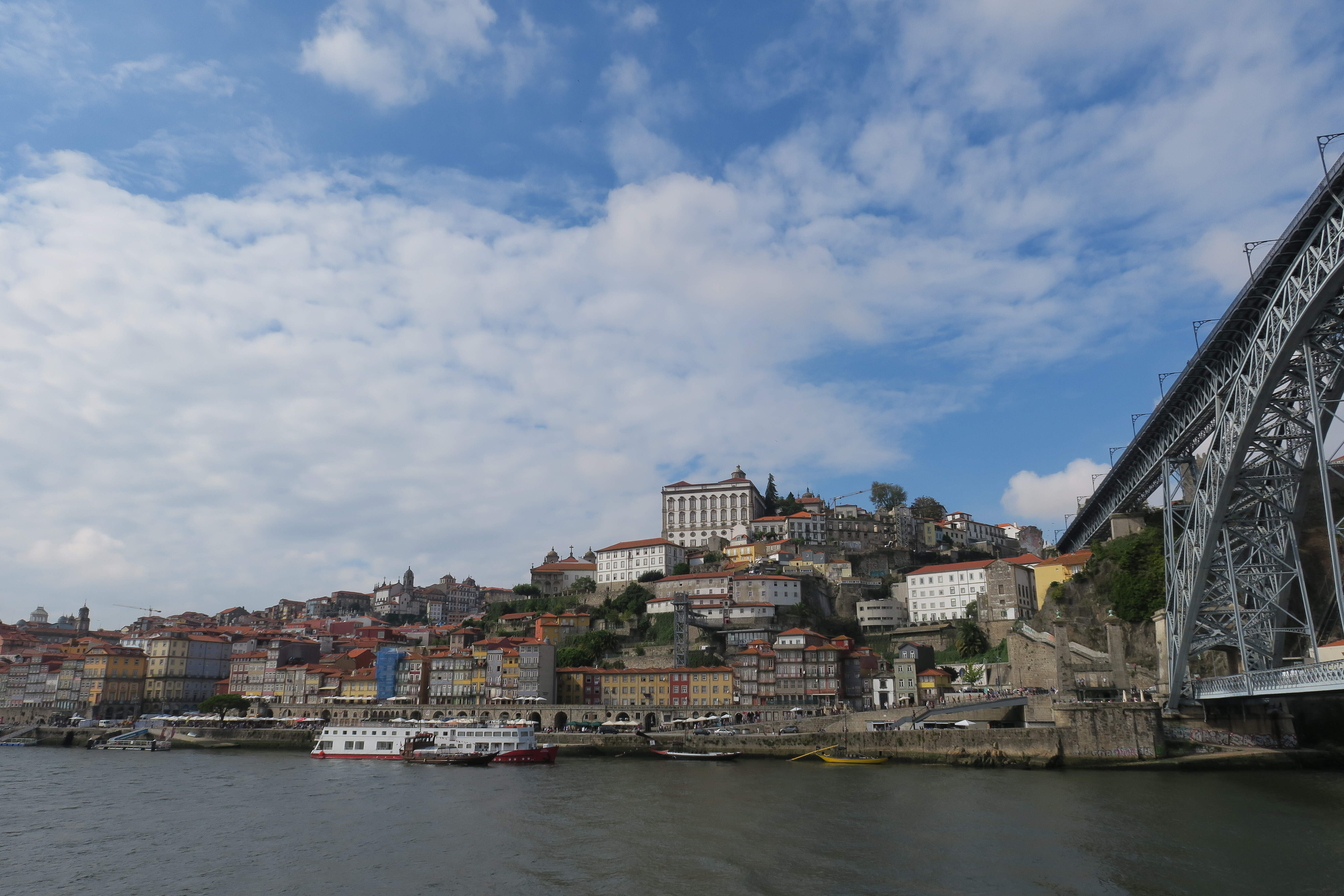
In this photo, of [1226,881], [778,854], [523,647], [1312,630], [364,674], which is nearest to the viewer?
[1226,881]

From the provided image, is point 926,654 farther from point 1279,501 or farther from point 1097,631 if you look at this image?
point 1279,501

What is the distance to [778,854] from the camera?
21.2 meters

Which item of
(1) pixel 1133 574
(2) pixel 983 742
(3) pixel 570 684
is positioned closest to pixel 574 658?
(3) pixel 570 684

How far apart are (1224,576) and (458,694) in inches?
2021

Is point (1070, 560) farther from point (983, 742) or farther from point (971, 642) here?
point (983, 742)

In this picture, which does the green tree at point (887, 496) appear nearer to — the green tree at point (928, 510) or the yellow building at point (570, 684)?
the green tree at point (928, 510)

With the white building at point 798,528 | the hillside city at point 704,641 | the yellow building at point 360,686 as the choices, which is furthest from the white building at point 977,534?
the yellow building at point 360,686

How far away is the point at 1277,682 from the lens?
27.2m

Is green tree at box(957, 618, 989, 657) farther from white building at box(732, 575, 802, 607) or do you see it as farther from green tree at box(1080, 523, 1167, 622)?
white building at box(732, 575, 802, 607)

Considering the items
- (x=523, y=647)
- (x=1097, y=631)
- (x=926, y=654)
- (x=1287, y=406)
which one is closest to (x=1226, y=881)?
(x=1287, y=406)

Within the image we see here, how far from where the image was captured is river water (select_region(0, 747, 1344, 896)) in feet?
62.6

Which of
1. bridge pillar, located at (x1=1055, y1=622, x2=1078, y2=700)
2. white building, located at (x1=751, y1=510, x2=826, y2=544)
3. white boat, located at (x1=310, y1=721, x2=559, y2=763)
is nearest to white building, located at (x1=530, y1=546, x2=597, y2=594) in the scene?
white building, located at (x1=751, y1=510, x2=826, y2=544)

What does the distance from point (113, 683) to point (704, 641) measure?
50.5m

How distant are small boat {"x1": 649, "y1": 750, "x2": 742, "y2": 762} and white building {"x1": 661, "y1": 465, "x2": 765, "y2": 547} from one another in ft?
148
